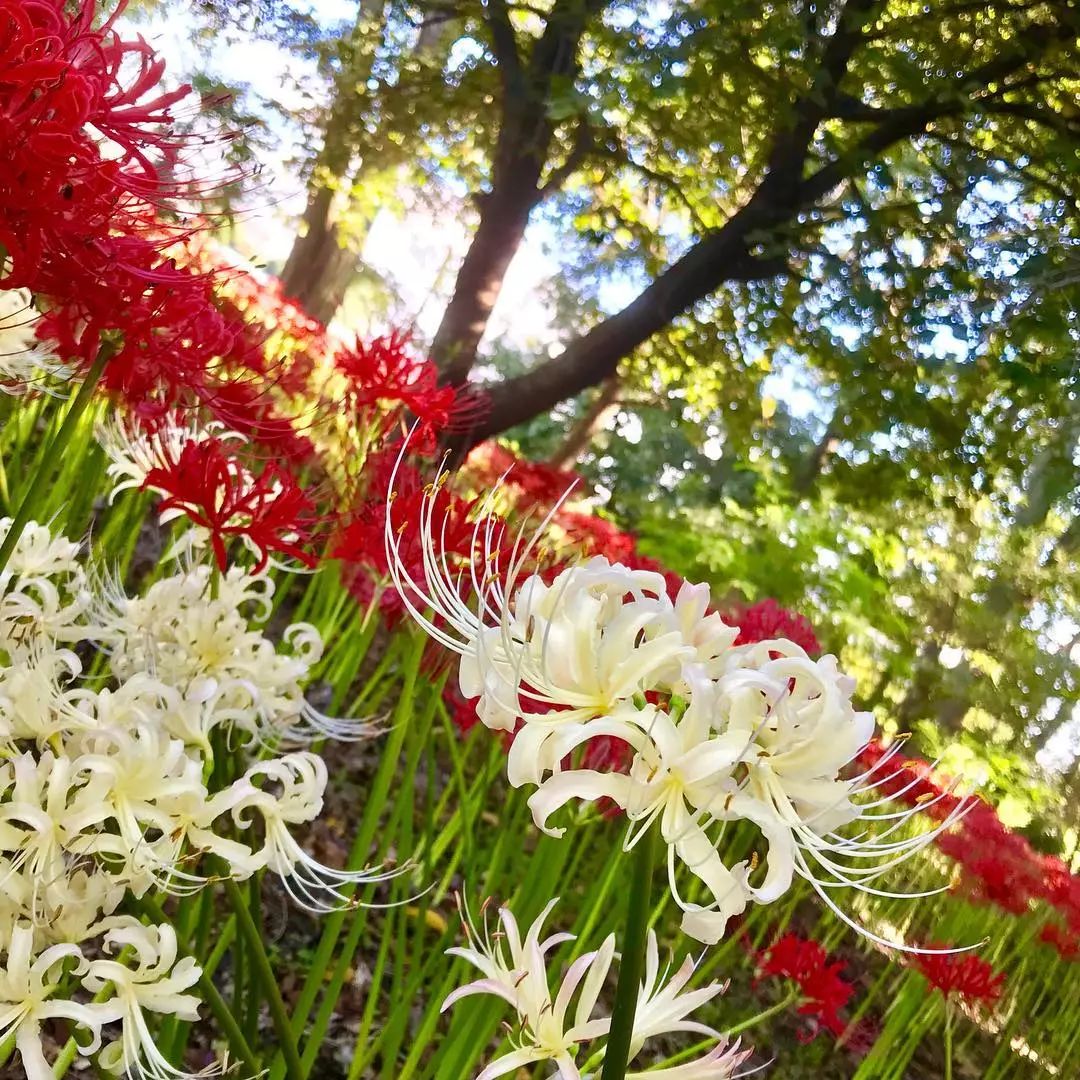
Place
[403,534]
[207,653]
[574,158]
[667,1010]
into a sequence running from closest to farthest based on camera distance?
[667,1010], [207,653], [403,534], [574,158]

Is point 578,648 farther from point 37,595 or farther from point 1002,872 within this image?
point 1002,872

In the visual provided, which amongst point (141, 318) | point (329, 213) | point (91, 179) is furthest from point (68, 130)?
point (329, 213)

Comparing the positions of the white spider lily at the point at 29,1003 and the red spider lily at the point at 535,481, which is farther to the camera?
the red spider lily at the point at 535,481

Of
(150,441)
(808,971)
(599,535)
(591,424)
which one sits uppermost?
(591,424)

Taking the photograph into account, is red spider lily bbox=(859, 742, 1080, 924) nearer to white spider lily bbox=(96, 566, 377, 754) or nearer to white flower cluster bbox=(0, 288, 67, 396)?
white spider lily bbox=(96, 566, 377, 754)

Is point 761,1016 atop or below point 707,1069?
below

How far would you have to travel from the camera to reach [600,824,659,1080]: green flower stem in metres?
0.57

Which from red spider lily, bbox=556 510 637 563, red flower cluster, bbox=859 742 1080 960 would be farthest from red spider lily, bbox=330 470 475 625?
red flower cluster, bbox=859 742 1080 960

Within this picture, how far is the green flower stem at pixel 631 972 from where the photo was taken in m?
0.57

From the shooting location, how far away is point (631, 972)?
1.91 ft

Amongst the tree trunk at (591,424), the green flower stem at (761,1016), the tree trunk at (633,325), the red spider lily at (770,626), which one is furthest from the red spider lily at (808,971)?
the tree trunk at (591,424)

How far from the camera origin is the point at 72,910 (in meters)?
0.75

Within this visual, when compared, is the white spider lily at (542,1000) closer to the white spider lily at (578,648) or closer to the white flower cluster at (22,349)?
the white spider lily at (578,648)

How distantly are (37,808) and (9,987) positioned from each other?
131 mm
